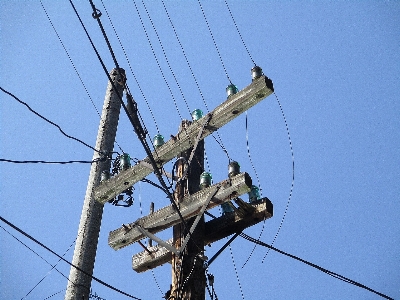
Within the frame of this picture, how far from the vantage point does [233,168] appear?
256 inches

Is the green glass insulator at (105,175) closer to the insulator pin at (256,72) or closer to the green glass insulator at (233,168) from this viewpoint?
the green glass insulator at (233,168)

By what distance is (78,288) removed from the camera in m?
6.12

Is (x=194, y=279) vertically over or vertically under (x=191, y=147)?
under

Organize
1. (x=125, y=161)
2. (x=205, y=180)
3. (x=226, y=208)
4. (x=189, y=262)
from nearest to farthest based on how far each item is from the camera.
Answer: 1. (x=189, y=262)
2. (x=205, y=180)
3. (x=226, y=208)
4. (x=125, y=161)

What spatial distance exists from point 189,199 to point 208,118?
1.35 m

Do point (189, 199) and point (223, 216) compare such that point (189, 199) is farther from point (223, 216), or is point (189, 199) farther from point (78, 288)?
point (78, 288)

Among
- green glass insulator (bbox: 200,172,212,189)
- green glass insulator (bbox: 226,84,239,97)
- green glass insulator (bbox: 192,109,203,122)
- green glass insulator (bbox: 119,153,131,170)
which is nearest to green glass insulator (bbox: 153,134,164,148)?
green glass insulator (bbox: 119,153,131,170)

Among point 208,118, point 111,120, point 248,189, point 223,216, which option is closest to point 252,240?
point 223,216

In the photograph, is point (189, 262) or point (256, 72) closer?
point (189, 262)

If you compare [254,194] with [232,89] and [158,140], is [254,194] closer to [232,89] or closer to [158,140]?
[232,89]

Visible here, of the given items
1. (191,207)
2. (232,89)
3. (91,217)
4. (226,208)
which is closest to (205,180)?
(191,207)

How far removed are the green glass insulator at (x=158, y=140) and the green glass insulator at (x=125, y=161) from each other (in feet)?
1.66

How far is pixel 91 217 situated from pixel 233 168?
7.34ft

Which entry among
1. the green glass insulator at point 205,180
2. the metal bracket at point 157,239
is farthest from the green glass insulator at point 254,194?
the metal bracket at point 157,239
